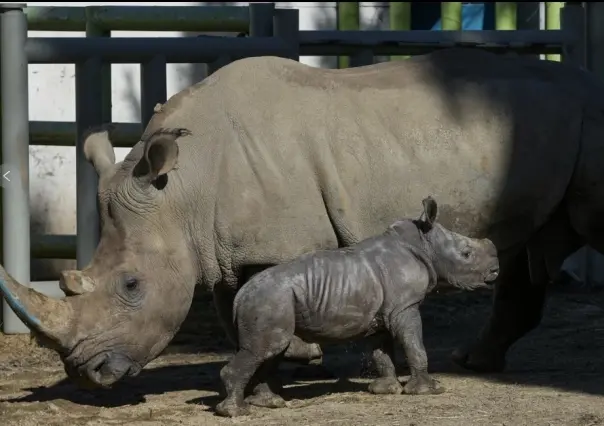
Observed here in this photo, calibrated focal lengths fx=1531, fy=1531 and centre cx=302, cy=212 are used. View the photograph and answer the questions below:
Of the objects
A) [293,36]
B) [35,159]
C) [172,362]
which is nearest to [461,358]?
[172,362]

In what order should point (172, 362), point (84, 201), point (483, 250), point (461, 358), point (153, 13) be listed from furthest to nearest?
point (153, 13) → point (84, 201) → point (172, 362) → point (461, 358) → point (483, 250)

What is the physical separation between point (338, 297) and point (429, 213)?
0.56m

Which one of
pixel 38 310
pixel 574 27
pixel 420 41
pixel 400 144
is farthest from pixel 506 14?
pixel 38 310

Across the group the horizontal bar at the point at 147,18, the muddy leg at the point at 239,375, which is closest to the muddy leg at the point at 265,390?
the muddy leg at the point at 239,375

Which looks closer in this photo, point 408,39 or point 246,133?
point 246,133

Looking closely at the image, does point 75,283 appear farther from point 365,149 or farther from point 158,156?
point 365,149

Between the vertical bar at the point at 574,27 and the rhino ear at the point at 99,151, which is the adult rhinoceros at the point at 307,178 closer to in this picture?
the rhino ear at the point at 99,151

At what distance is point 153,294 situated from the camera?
6.39 metres

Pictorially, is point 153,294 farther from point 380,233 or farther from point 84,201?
point 84,201

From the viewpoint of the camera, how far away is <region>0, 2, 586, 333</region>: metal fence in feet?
29.0

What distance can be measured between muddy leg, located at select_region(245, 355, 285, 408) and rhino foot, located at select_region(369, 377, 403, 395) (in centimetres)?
41

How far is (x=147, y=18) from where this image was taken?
971cm

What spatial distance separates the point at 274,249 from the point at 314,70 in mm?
939

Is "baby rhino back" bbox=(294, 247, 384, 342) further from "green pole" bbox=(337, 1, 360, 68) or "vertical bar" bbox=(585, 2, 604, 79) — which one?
"green pole" bbox=(337, 1, 360, 68)
